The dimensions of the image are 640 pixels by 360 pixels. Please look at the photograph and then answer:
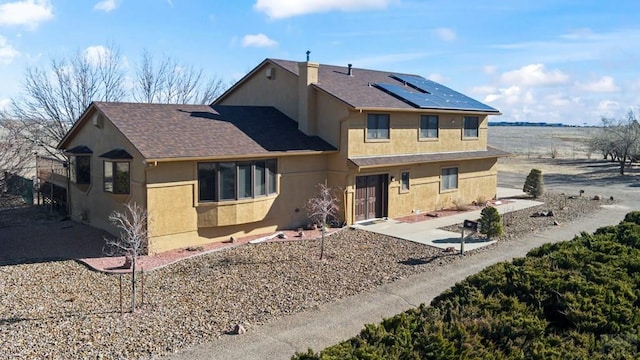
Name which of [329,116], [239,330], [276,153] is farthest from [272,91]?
[239,330]

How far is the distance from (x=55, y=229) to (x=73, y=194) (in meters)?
1.92

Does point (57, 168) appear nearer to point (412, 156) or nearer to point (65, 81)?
point (65, 81)

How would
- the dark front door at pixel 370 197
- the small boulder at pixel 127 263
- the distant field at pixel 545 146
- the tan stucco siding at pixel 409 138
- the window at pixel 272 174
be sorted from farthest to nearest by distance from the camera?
the distant field at pixel 545 146, the dark front door at pixel 370 197, the tan stucco siding at pixel 409 138, the window at pixel 272 174, the small boulder at pixel 127 263

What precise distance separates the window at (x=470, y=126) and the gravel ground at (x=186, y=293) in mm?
9519

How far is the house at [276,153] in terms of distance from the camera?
16094mm

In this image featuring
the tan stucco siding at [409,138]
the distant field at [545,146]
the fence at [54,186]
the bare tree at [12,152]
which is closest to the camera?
the tan stucco siding at [409,138]

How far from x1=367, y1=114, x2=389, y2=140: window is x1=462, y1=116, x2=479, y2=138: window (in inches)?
240

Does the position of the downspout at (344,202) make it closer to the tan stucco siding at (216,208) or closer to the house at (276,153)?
the house at (276,153)

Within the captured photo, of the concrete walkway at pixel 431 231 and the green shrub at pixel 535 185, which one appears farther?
the green shrub at pixel 535 185

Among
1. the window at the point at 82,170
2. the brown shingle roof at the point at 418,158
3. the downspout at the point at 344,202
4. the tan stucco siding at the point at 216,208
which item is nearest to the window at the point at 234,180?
the tan stucco siding at the point at 216,208

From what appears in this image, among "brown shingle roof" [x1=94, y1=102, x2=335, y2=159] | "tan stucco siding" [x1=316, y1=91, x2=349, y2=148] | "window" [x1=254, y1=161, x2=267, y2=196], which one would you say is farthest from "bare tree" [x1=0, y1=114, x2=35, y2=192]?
"tan stucco siding" [x1=316, y1=91, x2=349, y2=148]

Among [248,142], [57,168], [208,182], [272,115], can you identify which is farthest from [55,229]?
[272,115]

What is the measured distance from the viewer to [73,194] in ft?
67.0

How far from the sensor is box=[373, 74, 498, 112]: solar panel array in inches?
888
